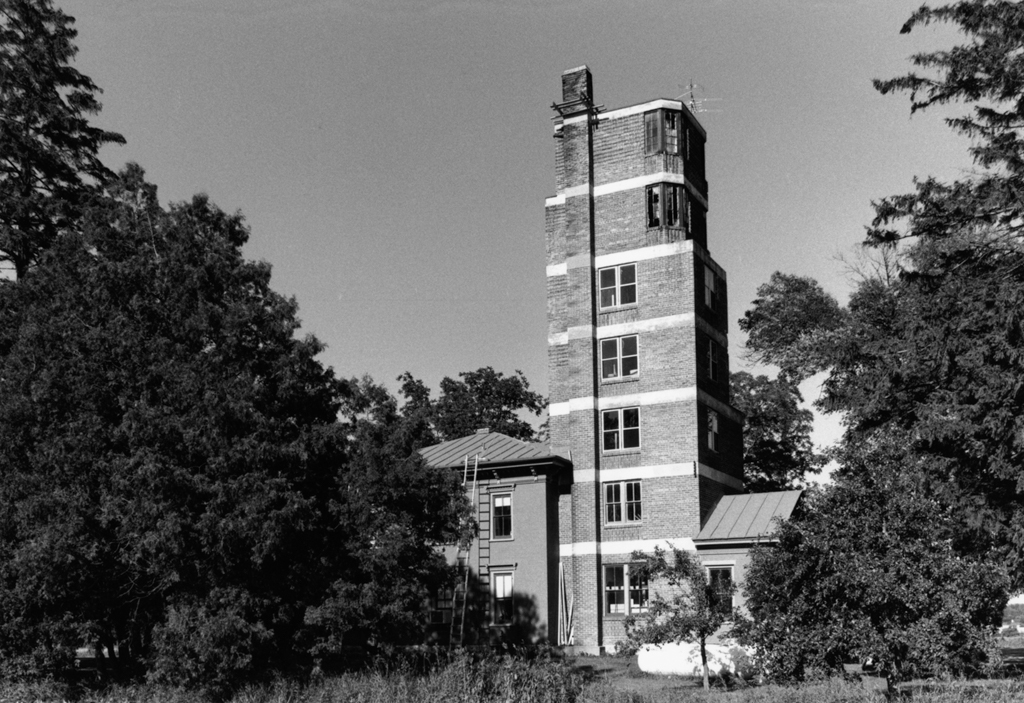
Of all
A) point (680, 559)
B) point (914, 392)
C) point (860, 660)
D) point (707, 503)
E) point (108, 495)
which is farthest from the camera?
point (707, 503)

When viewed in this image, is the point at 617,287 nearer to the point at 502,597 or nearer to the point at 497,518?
the point at 497,518

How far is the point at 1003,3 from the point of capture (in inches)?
851

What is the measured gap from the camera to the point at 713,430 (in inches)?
1479

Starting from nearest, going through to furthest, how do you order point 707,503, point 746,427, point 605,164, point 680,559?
point 680,559, point 707,503, point 605,164, point 746,427

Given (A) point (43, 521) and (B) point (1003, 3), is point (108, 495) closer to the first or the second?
(A) point (43, 521)

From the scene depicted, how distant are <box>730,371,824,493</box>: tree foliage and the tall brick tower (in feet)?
33.5

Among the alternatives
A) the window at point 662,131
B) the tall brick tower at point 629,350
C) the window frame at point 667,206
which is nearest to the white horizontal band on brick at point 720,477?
the tall brick tower at point 629,350

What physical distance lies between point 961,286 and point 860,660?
10.3 m

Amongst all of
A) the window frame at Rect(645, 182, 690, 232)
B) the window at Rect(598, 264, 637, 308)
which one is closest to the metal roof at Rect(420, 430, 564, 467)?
the window at Rect(598, 264, 637, 308)

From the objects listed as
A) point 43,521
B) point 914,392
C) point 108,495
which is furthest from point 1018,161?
point 43,521

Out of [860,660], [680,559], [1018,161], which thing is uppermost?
[1018,161]

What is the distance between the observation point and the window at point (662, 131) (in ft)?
127

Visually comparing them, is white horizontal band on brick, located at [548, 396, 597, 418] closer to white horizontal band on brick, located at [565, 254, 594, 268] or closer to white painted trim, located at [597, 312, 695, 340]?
white painted trim, located at [597, 312, 695, 340]

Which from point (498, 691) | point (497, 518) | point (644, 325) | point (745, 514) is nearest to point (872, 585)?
Result: point (498, 691)
